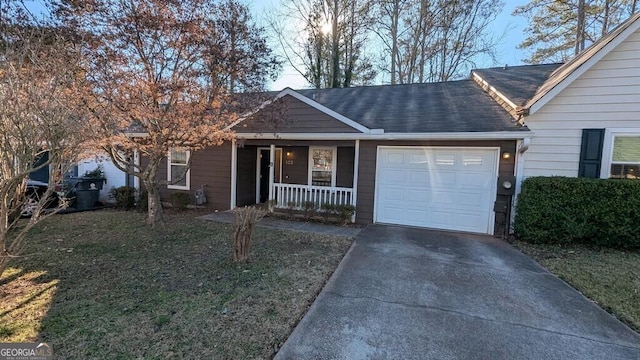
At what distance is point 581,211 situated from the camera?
5734mm

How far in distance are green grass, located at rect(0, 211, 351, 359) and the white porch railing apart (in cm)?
208

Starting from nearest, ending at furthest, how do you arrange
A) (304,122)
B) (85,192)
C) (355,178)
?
(355,178) → (304,122) → (85,192)

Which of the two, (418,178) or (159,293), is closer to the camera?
(159,293)

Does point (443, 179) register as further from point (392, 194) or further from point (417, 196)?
point (392, 194)

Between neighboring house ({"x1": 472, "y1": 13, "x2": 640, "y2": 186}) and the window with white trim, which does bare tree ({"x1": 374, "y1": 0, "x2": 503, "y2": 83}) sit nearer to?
neighboring house ({"x1": 472, "y1": 13, "x2": 640, "y2": 186})

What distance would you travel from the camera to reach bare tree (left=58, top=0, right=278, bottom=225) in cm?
488

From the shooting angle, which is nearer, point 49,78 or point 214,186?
point 49,78

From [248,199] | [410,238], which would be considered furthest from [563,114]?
[248,199]

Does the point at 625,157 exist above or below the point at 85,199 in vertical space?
above

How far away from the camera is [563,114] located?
6273mm

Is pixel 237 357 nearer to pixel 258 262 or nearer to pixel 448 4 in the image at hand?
pixel 258 262

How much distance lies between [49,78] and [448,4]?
17757mm

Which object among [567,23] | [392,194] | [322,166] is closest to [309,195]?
[322,166]

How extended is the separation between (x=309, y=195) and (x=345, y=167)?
187cm
